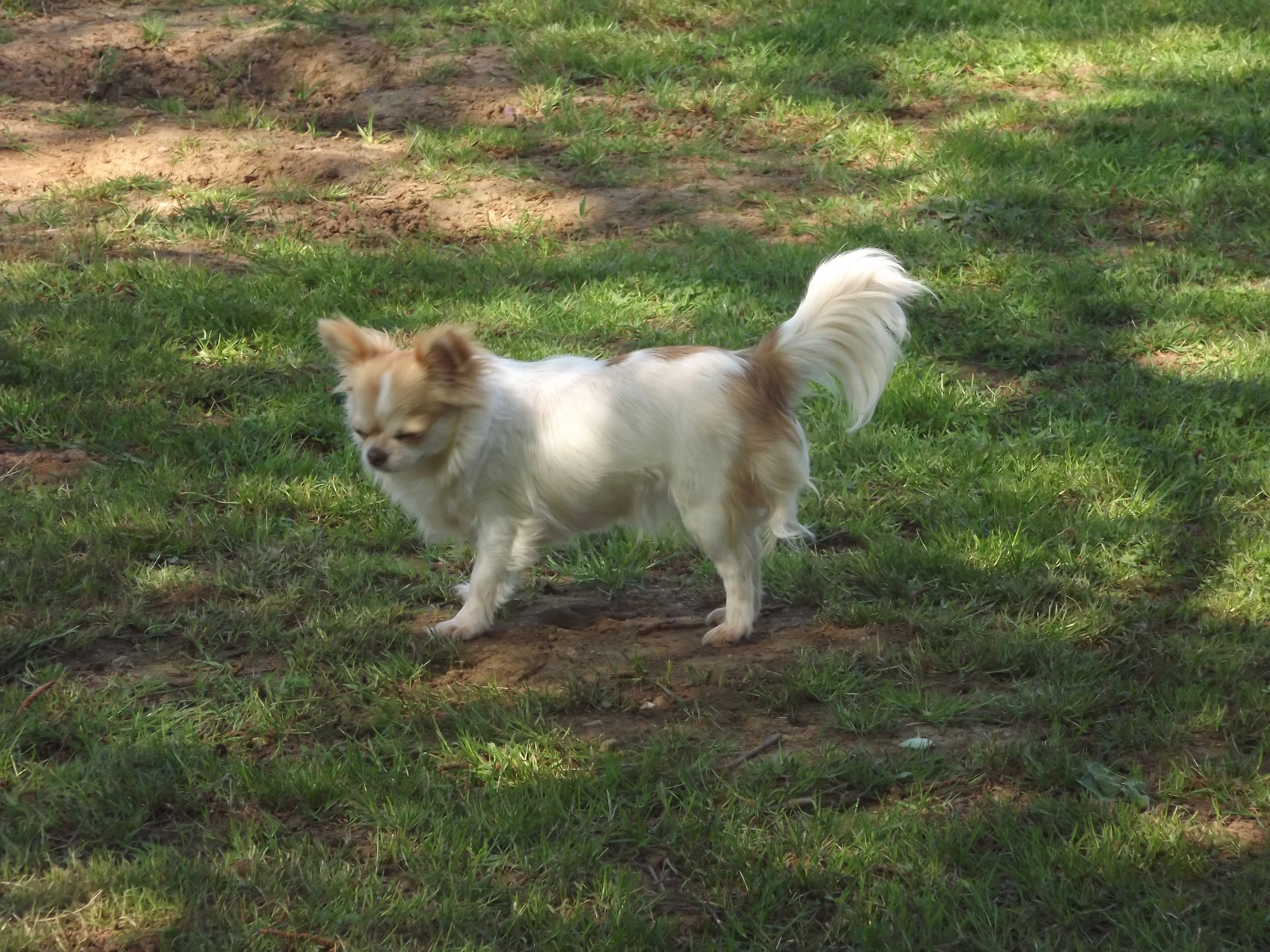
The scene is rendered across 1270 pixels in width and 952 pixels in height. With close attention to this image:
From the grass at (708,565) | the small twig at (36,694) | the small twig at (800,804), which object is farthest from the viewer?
the small twig at (36,694)

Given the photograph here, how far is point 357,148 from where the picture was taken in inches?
305

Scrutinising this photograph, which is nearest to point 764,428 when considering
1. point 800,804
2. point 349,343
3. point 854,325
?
point 854,325

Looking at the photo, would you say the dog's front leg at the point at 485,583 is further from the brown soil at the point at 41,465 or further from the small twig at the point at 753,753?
the brown soil at the point at 41,465

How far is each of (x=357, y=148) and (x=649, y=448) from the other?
4570 millimetres

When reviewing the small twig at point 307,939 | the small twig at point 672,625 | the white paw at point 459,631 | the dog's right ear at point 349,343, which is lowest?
the small twig at point 672,625

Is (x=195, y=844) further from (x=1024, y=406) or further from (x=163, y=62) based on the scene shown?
(x=163, y=62)

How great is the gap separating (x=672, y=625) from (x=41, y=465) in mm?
2554

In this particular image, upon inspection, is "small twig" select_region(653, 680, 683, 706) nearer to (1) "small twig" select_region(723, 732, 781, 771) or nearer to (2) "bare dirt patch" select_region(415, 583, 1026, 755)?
(2) "bare dirt patch" select_region(415, 583, 1026, 755)

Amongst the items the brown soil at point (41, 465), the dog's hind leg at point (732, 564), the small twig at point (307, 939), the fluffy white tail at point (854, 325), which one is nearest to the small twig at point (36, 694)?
the small twig at point (307, 939)

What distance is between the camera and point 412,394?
3832 mm

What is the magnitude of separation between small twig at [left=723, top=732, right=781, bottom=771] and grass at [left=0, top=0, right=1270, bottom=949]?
0.22 ft

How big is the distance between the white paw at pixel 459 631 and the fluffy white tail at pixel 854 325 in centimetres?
127

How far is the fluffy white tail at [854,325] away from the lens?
3861 millimetres

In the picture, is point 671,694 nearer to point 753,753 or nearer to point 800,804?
point 753,753
